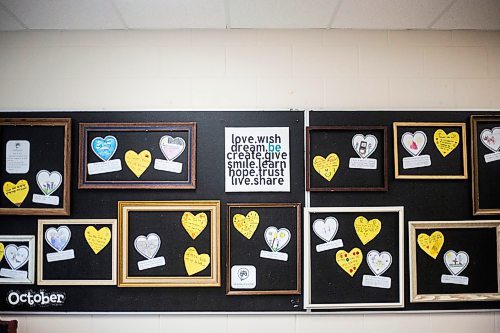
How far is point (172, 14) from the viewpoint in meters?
2.38

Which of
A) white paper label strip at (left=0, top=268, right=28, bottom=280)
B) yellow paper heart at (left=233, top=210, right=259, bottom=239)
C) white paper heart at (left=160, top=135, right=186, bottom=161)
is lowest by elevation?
white paper label strip at (left=0, top=268, right=28, bottom=280)

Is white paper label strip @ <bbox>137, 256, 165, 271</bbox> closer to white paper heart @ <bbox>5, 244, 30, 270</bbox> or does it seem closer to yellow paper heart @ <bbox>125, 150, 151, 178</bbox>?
→ yellow paper heart @ <bbox>125, 150, 151, 178</bbox>

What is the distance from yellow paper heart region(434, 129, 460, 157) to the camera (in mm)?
2516

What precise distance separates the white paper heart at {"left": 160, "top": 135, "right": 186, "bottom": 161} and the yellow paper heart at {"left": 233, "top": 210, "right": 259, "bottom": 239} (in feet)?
1.49

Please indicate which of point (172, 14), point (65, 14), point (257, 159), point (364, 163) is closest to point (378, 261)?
point (364, 163)

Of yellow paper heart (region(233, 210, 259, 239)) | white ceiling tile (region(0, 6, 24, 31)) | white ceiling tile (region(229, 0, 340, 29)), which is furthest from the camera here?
yellow paper heart (region(233, 210, 259, 239))

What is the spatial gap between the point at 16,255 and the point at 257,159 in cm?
136

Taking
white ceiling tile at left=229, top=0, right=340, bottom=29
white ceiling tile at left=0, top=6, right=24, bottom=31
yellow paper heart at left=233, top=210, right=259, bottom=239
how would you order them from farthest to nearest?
yellow paper heart at left=233, top=210, right=259, bottom=239
white ceiling tile at left=0, top=6, right=24, bottom=31
white ceiling tile at left=229, top=0, right=340, bottom=29

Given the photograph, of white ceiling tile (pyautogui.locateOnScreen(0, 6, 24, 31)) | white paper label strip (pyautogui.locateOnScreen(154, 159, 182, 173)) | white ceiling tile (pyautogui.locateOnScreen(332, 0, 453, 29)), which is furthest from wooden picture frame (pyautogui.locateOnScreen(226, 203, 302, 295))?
white ceiling tile (pyautogui.locateOnScreen(0, 6, 24, 31))

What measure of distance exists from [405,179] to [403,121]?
311 millimetres

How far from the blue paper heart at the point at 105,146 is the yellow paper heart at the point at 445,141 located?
1.71m

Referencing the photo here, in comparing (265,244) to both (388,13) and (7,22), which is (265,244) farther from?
(7,22)

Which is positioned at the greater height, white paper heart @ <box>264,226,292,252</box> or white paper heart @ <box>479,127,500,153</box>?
white paper heart @ <box>479,127,500,153</box>

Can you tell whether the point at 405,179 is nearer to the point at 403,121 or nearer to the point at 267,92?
the point at 403,121
